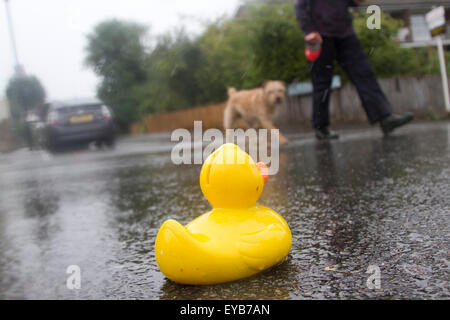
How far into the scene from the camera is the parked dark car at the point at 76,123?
11.9 m

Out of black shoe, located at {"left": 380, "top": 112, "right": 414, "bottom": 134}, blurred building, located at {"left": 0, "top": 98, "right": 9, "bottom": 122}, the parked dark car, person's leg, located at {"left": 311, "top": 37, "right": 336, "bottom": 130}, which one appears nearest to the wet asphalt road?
black shoe, located at {"left": 380, "top": 112, "right": 414, "bottom": 134}

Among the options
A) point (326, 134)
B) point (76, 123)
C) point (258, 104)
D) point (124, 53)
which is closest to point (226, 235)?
point (326, 134)

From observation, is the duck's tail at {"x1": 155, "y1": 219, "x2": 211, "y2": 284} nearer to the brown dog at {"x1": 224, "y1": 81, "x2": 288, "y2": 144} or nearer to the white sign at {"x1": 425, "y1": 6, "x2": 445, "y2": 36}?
the brown dog at {"x1": 224, "y1": 81, "x2": 288, "y2": 144}

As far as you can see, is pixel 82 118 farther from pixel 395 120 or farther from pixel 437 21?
pixel 395 120

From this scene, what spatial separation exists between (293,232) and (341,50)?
376 cm

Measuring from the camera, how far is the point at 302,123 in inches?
513

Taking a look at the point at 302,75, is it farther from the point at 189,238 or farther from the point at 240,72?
the point at 189,238

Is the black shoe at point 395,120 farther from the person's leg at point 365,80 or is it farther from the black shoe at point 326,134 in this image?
the black shoe at point 326,134

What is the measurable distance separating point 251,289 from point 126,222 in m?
1.44

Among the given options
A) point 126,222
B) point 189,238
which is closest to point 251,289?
point 189,238

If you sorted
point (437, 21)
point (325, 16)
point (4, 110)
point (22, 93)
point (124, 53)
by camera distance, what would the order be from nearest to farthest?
point (325, 16)
point (437, 21)
point (4, 110)
point (22, 93)
point (124, 53)

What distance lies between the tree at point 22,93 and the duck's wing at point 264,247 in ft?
80.1

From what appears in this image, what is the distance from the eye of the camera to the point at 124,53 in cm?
3053

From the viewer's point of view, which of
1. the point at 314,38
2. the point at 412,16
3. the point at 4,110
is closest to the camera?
the point at 314,38
